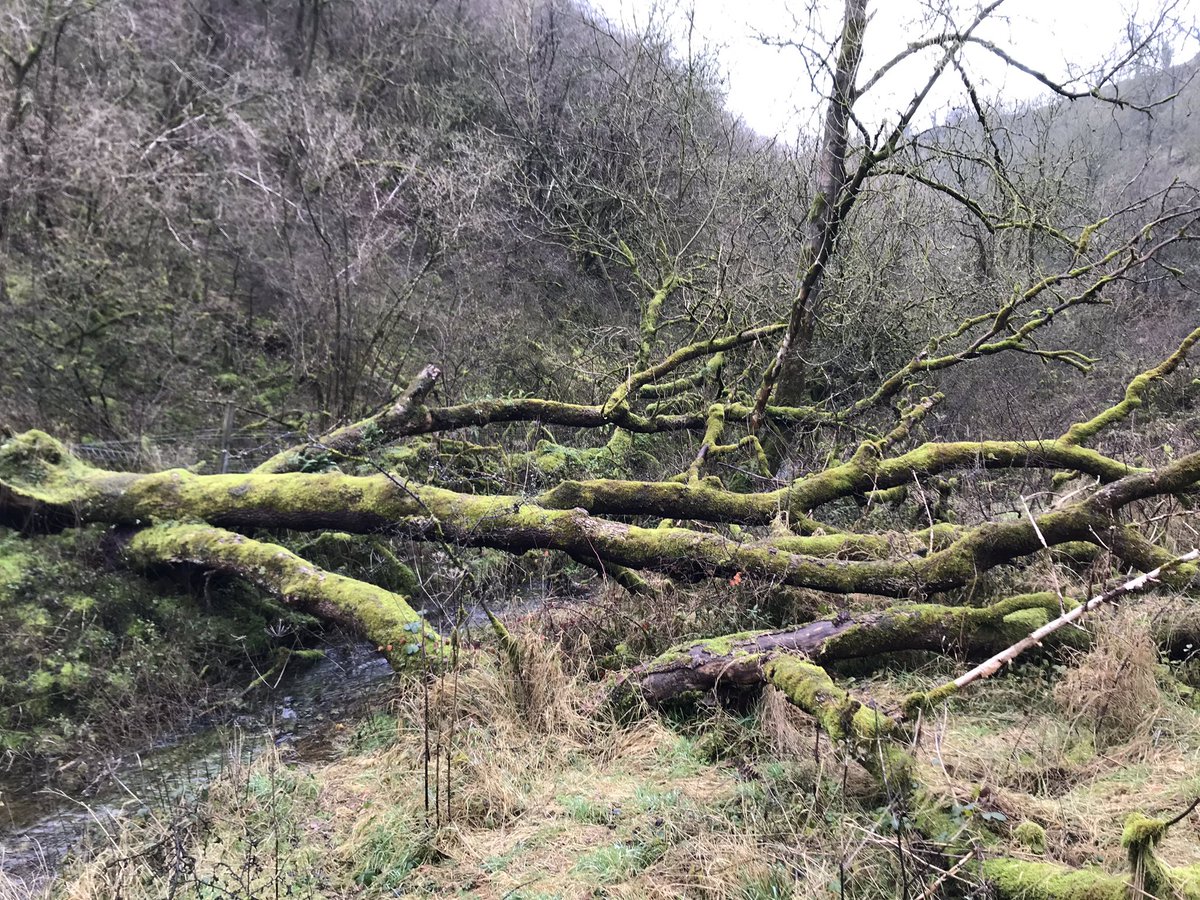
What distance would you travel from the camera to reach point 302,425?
30.1 feet

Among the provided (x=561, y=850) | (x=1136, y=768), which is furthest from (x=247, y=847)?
(x=1136, y=768)

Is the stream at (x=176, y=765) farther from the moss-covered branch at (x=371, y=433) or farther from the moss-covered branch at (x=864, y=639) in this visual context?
the moss-covered branch at (x=864, y=639)

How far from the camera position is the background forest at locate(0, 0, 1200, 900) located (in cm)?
303

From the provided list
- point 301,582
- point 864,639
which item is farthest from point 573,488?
point 864,639

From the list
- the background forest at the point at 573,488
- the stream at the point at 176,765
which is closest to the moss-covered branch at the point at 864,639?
the background forest at the point at 573,488

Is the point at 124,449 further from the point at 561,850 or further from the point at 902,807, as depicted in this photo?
the point at 902,807

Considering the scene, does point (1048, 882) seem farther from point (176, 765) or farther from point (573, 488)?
point (176, 765)

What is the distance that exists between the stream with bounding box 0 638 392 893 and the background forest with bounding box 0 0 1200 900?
9 centimetres

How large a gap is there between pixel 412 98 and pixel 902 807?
1673 cm

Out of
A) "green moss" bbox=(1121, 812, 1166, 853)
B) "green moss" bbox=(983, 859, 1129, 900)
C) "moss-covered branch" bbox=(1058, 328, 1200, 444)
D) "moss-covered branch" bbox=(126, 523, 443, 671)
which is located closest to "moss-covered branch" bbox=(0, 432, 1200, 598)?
"moss-covered branch" bbox=(126, 523, 443, 671)

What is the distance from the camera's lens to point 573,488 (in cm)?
559

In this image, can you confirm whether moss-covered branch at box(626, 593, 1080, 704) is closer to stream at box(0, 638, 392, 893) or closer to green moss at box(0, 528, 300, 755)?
stream at box(0, 638, 392, 893)

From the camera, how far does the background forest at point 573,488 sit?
303 cm

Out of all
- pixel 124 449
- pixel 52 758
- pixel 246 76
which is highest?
pixel 246 76
